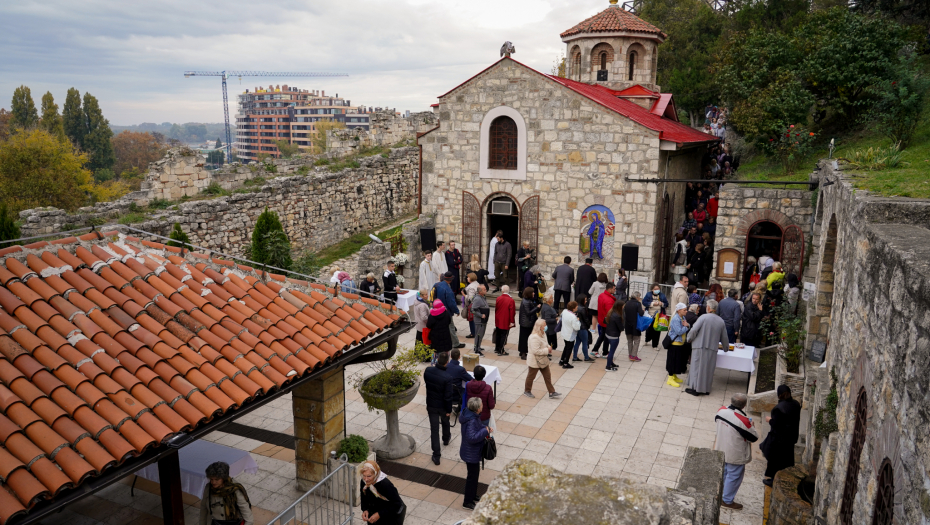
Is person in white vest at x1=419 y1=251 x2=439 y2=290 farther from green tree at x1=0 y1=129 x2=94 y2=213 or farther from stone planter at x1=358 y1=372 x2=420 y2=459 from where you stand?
green tree at x1=0 y1=129 x2=94 y2=213

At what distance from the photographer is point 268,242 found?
14.8 m

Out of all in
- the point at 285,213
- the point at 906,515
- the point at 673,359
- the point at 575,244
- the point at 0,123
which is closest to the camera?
the point at 906,515

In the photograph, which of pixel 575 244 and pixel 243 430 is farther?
pixel 575 244

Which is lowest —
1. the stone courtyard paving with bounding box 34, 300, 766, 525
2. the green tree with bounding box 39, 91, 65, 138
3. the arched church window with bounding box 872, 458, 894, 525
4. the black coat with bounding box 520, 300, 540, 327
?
the stone courtyard paving with bounding box 34, 300, 766, 525

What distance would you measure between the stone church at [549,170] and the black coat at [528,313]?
4546mm

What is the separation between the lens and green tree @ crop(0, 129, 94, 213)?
28.5 metres

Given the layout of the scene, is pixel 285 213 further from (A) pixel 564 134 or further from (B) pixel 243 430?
(B) pixel 243 430

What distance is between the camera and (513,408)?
33.9 ft

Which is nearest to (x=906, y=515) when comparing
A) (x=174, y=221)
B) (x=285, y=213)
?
(x=174, y=221)

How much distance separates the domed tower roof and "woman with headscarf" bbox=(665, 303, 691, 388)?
1333cm

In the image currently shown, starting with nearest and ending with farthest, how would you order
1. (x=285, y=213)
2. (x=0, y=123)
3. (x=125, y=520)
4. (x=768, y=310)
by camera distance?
(x=125, y=520)
(x=768, y=310)
(x=285, y=213)
(x=0, y=123)

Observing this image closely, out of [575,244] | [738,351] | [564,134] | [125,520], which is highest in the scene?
[564,134]

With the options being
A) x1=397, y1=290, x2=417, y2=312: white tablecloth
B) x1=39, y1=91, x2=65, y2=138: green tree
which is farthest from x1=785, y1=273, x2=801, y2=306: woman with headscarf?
x1=39, y1=91, x2=65, y2=138: green tree

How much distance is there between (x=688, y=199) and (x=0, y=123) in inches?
2092
